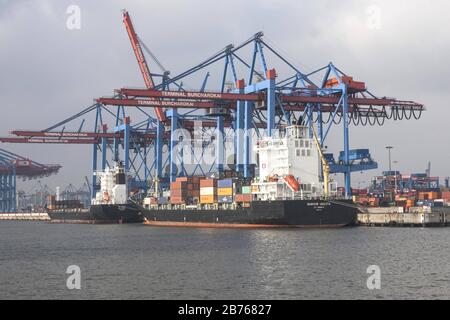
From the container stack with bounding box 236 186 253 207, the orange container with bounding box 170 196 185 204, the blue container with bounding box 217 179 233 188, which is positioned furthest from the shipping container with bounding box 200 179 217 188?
the container stack with bounding box 236 186 253 207

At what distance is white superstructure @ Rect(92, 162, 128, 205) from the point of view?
358 feet

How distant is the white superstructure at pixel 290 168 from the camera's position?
67625 mm

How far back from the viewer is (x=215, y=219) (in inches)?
3068

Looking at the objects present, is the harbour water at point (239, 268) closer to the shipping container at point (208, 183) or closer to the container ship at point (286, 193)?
the container ship at point (286, 193)

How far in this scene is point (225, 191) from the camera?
254 ft

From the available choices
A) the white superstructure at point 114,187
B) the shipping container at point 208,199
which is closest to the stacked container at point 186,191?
the shipping container at point 208,199

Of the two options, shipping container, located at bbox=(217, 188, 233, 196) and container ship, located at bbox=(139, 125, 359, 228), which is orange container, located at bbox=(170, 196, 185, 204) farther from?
shipping container, located at bbox=(217, 188, 233, 196)

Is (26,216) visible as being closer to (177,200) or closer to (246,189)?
(177,200)

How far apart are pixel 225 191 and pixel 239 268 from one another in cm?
4173

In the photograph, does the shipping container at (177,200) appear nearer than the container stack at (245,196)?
No

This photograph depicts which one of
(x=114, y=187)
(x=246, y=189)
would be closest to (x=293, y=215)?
(x=246, y=189)
